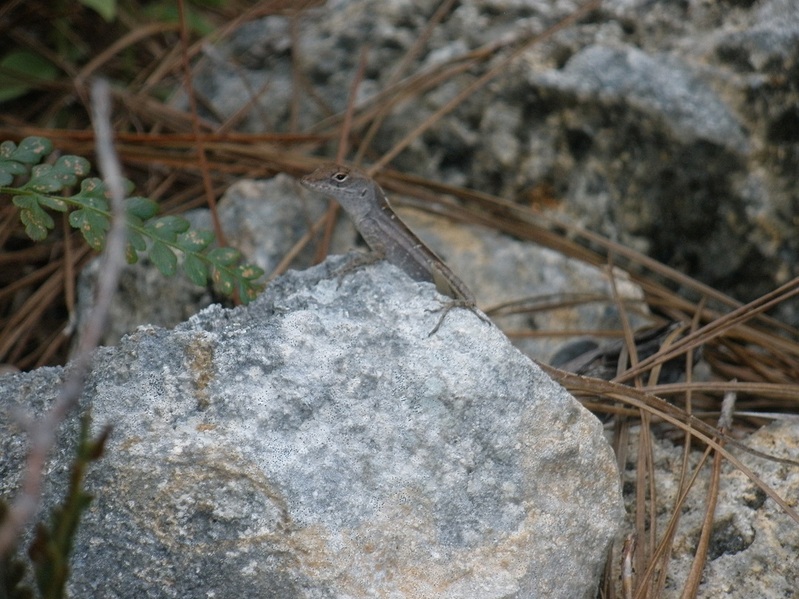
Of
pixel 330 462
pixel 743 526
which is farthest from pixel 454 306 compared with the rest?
pixel 743 526

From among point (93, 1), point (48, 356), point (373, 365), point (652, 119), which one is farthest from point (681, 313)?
point (93, 1)

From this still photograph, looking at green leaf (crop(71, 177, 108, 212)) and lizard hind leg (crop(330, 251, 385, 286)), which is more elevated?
green leaf (crop(71, 177, 108, 212))

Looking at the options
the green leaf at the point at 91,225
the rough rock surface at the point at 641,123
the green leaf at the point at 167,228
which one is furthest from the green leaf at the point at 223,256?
the rough rock surface at the point at 641,123

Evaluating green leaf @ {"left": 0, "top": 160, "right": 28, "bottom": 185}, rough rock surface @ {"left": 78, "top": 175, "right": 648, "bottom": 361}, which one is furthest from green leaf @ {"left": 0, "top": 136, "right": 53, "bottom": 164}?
rough rock surface @ {"left": 78, "top": 175, "right": 648, "bottom": 361}

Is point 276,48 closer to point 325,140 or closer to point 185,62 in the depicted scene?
point 325,140

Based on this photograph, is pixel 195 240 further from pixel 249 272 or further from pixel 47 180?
pixel 47 180

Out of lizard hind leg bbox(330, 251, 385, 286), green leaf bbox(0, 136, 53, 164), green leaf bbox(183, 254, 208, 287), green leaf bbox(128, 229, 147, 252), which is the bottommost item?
lizard hind leg bbox(330, 251, 385, 286)

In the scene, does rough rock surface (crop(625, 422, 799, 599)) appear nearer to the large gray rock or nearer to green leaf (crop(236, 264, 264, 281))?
the large gray rock
